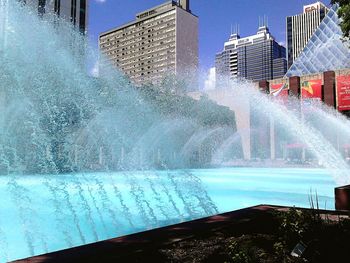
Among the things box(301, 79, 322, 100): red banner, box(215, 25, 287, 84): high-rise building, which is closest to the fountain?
box(301, 79, 322, 100): red banner

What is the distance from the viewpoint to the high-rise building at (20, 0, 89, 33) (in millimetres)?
42641

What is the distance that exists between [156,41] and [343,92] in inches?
3514

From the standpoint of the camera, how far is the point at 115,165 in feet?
103

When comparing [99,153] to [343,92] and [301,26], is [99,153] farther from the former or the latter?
[301,26]

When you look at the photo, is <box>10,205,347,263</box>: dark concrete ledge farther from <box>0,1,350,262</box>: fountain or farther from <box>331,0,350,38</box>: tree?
<box>331,0,350,38</box>: tree

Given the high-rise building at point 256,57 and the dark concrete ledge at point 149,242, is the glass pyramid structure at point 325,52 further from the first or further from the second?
the high-rise building at point 256,57

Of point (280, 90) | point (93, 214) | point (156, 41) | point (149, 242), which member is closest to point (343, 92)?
point (280, 90)

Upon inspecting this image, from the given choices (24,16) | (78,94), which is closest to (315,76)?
(78,94)

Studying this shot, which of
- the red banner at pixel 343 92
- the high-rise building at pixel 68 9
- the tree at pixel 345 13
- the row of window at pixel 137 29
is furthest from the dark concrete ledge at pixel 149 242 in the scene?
the row of window at pixel 137 29

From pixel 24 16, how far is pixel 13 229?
12.4 m

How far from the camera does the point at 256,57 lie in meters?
180

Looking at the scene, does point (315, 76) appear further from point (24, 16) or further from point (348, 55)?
point (24, 16)

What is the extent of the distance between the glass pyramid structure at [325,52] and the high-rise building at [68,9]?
3413 cm

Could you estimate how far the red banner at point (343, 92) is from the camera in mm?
41688
